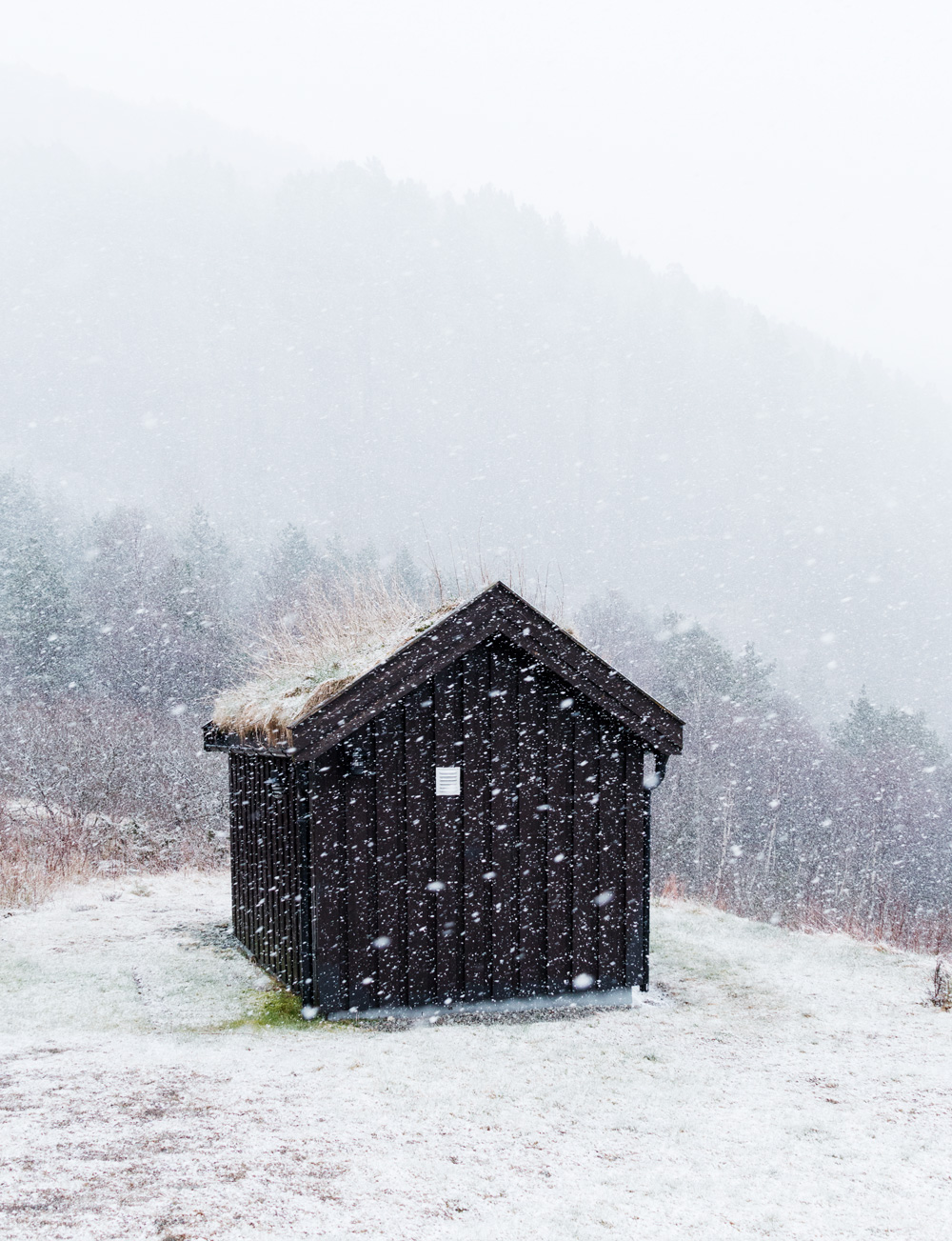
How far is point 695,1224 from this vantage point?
453 centimetres

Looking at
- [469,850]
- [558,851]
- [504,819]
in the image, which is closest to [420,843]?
[469,850]

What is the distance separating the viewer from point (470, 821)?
318 inches

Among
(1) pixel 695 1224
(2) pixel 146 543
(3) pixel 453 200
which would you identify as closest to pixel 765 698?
(2) pixel 146 543

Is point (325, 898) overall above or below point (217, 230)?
below

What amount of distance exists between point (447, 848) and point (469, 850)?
0.18 metres

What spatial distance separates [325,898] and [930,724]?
81.0 m

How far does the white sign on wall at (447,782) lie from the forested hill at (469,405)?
2721 inches

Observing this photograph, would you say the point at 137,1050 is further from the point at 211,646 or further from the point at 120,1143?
the point at 211,646

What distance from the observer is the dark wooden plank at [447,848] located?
797 centimetres

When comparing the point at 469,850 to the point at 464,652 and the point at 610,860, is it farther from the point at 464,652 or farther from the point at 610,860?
the point at 464,652

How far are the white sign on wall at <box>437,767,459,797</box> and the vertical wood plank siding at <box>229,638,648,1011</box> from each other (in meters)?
0.05

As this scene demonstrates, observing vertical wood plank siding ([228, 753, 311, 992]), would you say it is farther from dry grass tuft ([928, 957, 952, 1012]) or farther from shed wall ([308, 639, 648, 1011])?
dry grass tuft ([928, 957, 952, 1012])

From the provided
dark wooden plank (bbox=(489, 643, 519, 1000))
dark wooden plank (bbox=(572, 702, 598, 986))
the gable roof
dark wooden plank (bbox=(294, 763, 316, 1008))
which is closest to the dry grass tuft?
dark wooden plank (bbox=(572, 702, 598, 986))

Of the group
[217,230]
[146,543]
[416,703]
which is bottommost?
[416,703]
